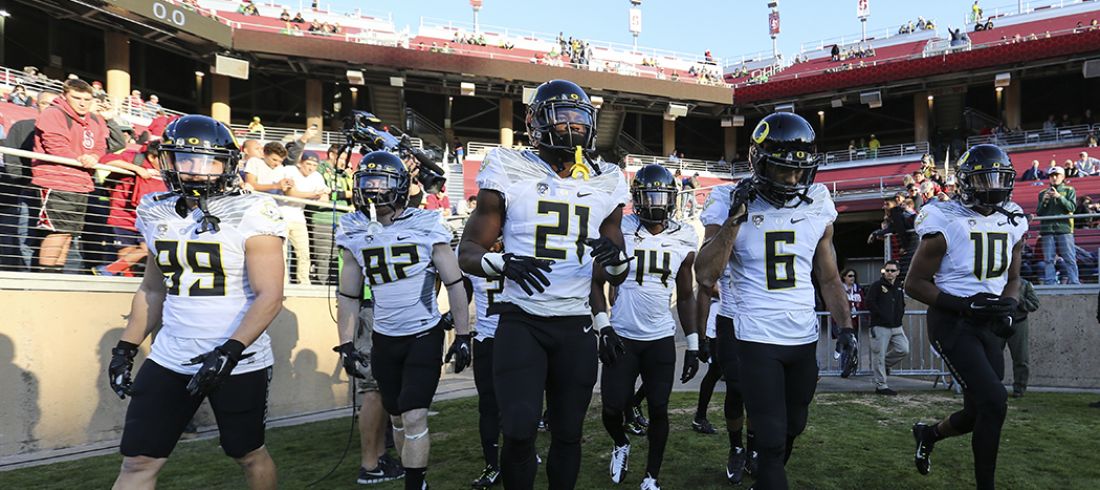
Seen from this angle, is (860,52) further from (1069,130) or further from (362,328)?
(362,328)

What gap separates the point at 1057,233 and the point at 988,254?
827cm

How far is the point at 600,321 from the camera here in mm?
4020

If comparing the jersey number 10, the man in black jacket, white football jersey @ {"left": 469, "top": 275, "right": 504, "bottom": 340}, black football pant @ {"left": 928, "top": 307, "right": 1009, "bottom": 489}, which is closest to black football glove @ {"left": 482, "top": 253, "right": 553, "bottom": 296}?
white football jersey @ {"left": 469, "top": 275, "right": 504, "bottom": 340}

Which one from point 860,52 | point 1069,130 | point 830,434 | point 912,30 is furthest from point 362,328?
point 912,30

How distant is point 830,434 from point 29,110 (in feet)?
47.7

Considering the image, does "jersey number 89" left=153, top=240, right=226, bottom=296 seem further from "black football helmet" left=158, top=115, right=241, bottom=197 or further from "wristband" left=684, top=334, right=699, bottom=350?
"wristband" left=684, top=334, right=699, bottom=350

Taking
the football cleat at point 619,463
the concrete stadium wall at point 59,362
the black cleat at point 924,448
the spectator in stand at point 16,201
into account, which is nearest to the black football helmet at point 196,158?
the football cleat at point 619,463

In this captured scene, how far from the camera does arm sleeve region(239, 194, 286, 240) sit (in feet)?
12.3

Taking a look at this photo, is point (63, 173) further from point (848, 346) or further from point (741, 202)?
point (848, 346)

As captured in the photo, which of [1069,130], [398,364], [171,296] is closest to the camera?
[171,296]

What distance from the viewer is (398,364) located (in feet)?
17.4

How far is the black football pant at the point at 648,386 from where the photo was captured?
5.39m

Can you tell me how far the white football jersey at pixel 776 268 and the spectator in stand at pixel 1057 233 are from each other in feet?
31.3

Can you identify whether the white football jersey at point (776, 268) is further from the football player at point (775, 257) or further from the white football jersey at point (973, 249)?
the white football jersey at point (973, 249)
